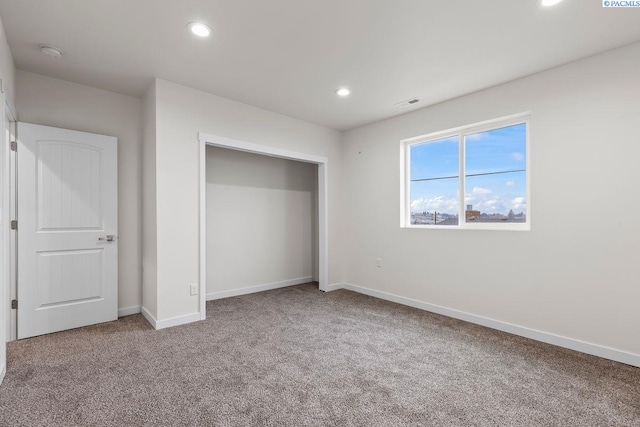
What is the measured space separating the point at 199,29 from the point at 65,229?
2.45 metres

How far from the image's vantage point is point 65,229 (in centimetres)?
311

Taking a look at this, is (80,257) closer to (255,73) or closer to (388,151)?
(255,73)

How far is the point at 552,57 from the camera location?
2.67 metres

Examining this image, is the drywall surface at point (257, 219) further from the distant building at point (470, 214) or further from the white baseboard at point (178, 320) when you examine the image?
the distant building at point (470, 214)

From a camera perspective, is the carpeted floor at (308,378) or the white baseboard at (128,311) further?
the white baseboard at (128,311)

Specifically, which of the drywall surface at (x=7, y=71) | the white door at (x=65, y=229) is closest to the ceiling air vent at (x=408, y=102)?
the white door at (x=65, y=229)

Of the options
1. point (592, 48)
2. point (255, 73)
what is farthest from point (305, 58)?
point (592, 48)

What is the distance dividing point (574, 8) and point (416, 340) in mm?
2863

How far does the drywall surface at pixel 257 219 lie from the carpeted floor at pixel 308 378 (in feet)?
4.49

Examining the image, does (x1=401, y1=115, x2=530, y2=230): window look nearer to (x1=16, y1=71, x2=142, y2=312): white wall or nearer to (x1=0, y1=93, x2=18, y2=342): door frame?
(x1=16, y1=71, x2=142, y2=312): white wall

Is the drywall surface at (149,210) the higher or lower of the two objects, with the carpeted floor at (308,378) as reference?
higher

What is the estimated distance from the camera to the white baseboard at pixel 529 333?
8.15 feet

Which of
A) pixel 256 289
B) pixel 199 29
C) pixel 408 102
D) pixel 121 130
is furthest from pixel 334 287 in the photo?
pixel 199 29

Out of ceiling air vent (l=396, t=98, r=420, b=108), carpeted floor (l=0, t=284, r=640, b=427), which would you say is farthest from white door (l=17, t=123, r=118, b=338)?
ceiling air vent (l=396, t=98, r=420, b=108)
